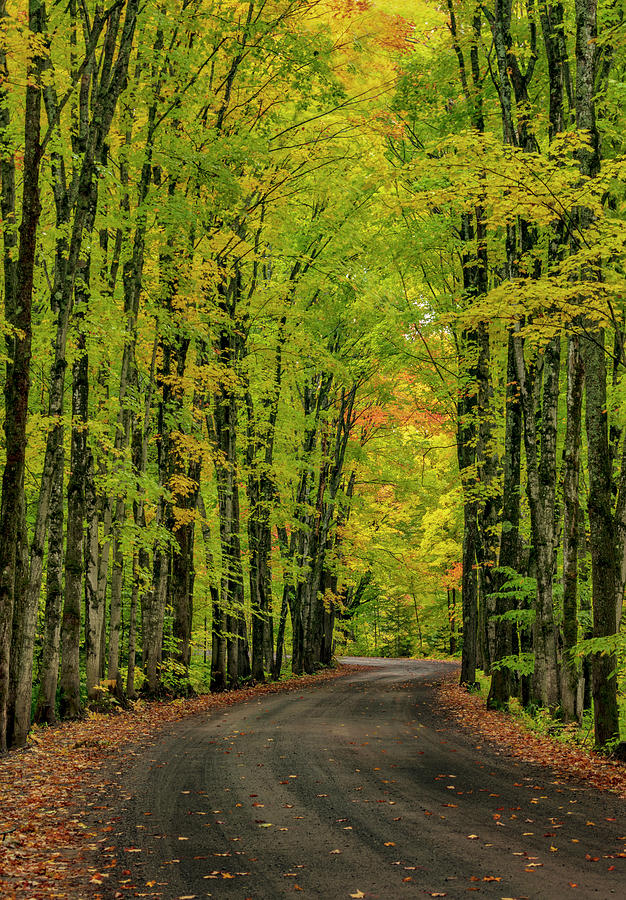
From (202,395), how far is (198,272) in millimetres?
5996

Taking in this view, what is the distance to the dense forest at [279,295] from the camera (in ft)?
37.2

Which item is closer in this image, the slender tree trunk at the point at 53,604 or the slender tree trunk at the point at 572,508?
the slender tree trunk at the point at 53,604

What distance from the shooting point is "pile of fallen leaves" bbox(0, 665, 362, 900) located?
19.2 feet

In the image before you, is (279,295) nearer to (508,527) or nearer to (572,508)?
(508,527)

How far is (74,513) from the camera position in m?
14.6

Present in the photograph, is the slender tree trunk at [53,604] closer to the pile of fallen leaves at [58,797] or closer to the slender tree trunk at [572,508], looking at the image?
the pile of fallen leaves at [58,797]

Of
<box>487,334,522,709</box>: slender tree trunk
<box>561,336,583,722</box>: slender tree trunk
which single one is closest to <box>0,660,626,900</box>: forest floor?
<box>561,336,583,722</box>: slender tree trunk

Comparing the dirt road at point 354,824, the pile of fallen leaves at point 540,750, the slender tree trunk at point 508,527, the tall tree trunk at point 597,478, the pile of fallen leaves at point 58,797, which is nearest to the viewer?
the dirt road at point 354,824

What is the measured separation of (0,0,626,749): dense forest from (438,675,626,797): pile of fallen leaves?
569 mm

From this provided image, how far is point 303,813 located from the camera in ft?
25.6

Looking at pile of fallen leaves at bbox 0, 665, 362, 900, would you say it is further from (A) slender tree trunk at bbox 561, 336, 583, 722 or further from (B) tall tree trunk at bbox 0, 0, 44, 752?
(A) slender tree trunk at bbox 561, 336, 583, 722

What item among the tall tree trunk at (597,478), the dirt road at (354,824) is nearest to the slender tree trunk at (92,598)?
the dirt road at (354,824)

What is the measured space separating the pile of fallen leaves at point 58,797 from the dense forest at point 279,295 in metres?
0.85

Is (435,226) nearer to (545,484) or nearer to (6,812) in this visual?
(545,484)
